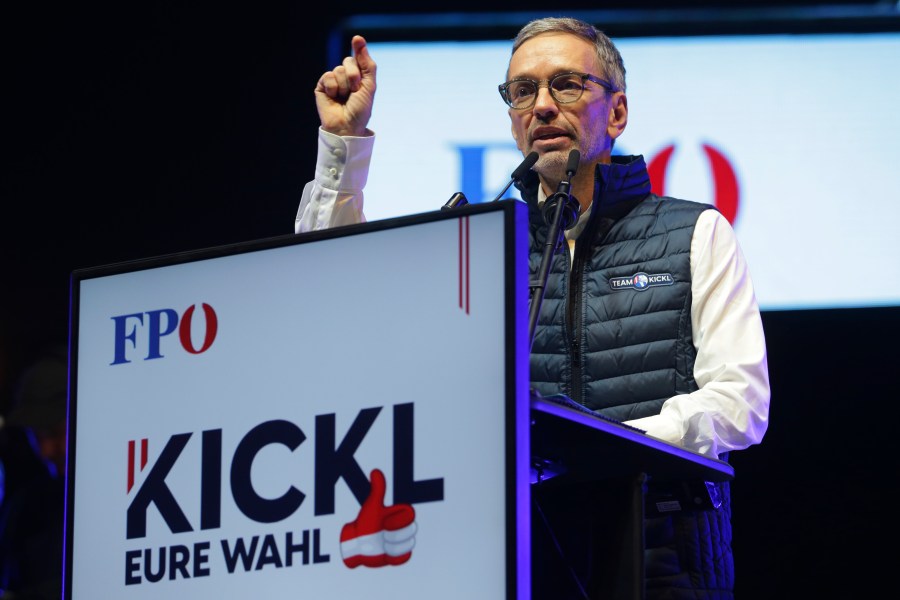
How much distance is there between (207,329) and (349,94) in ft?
2.01

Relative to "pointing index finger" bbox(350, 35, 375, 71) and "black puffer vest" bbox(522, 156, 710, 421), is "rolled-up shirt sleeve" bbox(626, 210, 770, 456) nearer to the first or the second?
"black puffer vest" bbox(522, 156, 710, 421)

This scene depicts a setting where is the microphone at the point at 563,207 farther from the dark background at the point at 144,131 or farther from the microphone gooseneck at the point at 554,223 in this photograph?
the dark background at the point at 144,131

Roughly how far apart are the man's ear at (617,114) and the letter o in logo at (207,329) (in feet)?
3.84

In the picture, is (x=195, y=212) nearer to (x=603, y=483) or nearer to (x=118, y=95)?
(x=118, y=95)

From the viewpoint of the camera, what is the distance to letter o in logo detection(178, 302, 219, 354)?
1.53 metres

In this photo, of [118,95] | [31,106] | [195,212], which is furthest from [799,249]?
[31,106]

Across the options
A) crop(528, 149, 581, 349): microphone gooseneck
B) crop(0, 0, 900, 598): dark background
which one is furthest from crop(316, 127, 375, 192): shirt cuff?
crop(0, 0, 900, 598): dark background

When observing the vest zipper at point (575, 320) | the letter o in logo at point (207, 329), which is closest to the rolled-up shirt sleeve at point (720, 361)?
the vest zipper at point (575, 320)

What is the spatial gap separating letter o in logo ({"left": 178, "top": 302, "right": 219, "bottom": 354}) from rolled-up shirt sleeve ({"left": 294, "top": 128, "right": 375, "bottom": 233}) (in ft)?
1.68

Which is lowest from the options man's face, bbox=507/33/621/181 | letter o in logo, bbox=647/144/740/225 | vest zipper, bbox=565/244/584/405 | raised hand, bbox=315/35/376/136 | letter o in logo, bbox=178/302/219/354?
letter o in logo, bbox=178/302/219/354

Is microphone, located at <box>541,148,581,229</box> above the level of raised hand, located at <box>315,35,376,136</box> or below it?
below

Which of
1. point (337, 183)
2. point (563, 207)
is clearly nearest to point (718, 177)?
Answer: point (337, 183)

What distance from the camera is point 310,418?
141 centimetres

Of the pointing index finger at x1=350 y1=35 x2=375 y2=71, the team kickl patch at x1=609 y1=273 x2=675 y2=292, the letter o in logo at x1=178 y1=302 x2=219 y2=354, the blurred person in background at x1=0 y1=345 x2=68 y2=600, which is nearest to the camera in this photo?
the letter o in logo at x1=178 y1=302 x2=219 y2=354
